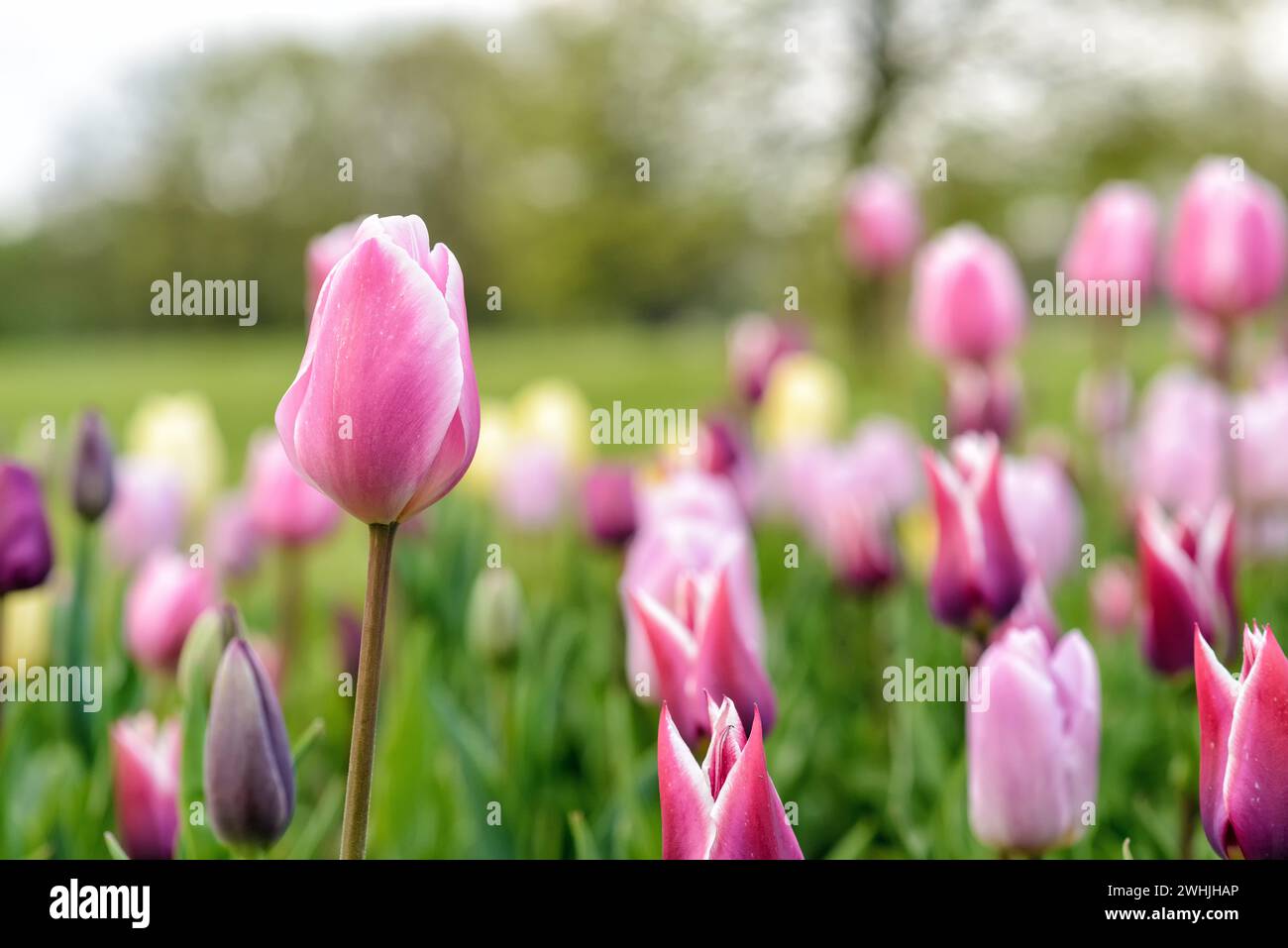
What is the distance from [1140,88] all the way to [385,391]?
1176 cm

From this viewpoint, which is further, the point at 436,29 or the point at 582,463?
the point at 436,29

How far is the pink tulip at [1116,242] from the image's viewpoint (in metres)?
2.72

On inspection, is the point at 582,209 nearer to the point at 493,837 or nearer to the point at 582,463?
the point at 582,463

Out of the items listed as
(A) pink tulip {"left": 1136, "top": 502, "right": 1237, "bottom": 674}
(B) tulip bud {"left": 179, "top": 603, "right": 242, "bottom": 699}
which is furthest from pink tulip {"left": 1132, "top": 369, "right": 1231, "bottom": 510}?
(B) tulip bud {"left": 179, "top": 603, "right": 242, "bottom": 699}

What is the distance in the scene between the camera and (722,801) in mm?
759

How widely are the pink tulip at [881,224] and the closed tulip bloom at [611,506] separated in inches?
69.8

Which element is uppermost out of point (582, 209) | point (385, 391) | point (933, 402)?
point (582, 209)

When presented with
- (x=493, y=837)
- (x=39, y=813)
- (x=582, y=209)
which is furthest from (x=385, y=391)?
(x=582, y=209)

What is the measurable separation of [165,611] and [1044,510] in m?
1.37

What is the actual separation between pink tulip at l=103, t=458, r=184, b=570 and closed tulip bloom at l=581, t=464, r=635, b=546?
913 mm

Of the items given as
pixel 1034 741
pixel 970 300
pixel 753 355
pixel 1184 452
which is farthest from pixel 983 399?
pixel 1034 741

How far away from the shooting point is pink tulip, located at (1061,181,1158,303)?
2721mm
